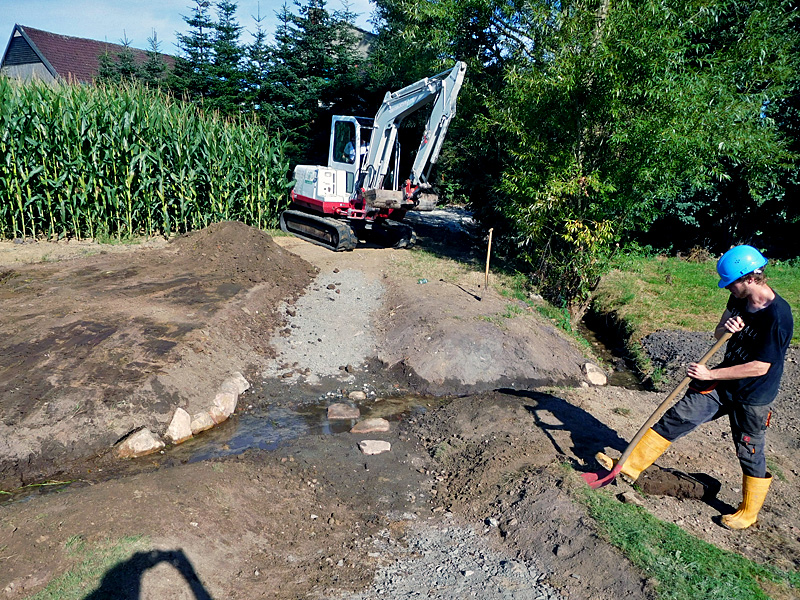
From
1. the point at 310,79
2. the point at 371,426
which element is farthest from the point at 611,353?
the point at 310,79

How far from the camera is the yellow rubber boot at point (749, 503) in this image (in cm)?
443

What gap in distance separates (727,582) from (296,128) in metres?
18.5

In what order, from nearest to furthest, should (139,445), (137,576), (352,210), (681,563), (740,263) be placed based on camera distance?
(137,576)
(681,563)
(740,263)
(139,445)
(352,210)

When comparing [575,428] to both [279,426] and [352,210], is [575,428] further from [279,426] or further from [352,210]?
[352,210]

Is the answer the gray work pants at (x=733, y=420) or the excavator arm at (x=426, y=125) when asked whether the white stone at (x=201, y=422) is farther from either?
the excavator arm at (x=426, y=125)

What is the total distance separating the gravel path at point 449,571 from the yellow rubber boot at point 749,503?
5.47 feet

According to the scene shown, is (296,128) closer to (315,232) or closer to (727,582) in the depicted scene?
(315,232)

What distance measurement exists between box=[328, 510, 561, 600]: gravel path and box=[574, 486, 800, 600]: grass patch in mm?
632

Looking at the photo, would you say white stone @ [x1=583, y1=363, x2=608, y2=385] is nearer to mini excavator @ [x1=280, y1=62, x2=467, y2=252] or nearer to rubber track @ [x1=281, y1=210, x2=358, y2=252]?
mini excavator @ [x1=280, y1=62, x2=467, y2=252]

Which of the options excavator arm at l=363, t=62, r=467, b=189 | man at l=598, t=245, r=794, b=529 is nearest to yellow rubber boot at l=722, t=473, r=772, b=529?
man at l=598, t=245, r=794, b=529

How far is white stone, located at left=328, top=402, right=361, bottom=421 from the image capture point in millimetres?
6960

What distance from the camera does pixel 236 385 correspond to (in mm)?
7230

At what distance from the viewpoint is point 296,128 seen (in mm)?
19688

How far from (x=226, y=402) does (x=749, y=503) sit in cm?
528
